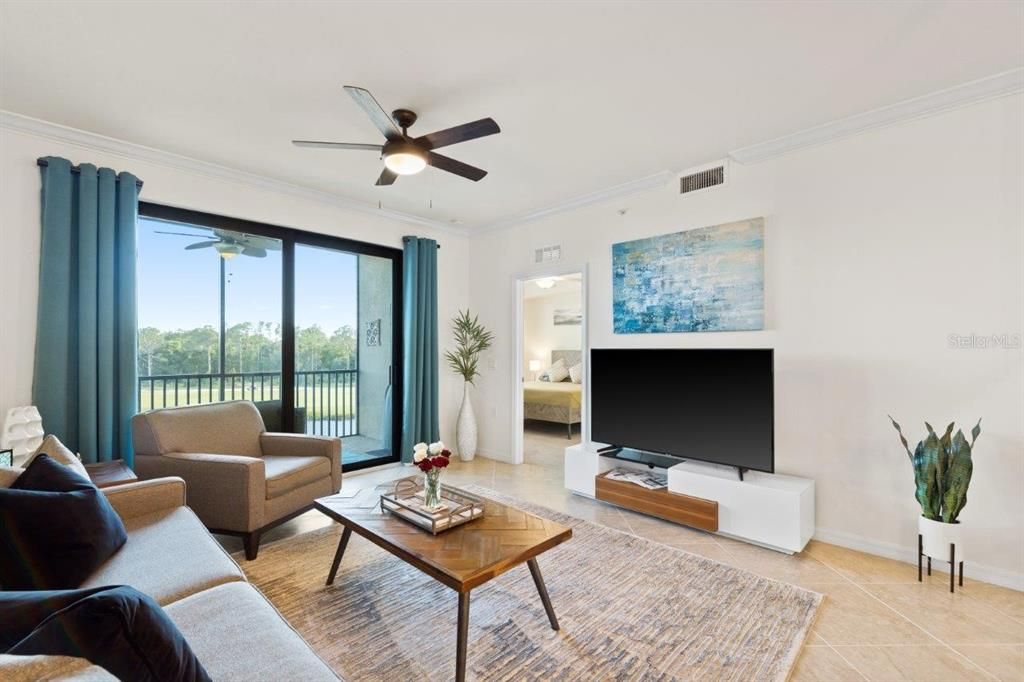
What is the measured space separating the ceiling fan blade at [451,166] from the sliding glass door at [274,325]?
2.10 metres

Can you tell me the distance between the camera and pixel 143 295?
11.7 ft

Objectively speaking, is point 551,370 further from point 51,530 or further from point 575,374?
point 51,530

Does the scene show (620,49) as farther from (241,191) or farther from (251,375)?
(251,375)

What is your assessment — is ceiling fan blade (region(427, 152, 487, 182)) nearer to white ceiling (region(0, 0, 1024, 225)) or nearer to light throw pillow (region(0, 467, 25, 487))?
white ceiling (region(0, 0, 1024, 225))

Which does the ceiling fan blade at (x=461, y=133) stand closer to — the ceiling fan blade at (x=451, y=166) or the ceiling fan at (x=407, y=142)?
the ceiling fan at (x=407, y=142)

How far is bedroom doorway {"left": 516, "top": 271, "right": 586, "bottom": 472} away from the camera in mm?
6027

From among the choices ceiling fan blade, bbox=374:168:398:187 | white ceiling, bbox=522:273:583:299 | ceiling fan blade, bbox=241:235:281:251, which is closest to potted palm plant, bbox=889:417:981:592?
ceiling fan blade, bbox=374:168:398:187

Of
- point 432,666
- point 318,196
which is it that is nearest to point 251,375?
point 318,196

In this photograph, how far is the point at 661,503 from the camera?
332 cm

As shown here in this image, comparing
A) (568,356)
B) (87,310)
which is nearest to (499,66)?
(87,310)

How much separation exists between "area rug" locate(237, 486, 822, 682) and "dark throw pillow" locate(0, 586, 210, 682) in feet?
3.84

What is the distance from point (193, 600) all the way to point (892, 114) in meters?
4.12

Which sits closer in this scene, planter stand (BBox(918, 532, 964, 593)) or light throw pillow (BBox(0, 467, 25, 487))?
light throw pillow (BBox(0, 467, 25, 487))

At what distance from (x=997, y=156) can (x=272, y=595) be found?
446 cm
